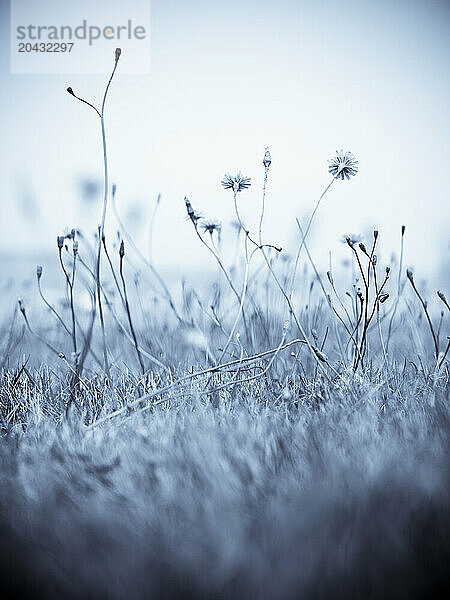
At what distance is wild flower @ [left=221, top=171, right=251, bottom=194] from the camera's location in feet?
3.34

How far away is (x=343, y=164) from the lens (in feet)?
3.26

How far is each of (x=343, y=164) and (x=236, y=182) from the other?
226mm

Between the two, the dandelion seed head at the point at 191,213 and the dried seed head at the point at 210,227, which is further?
the dried seed head at the point at 210,227

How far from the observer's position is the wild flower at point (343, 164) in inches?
39.1

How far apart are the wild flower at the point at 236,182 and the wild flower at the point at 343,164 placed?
180mm

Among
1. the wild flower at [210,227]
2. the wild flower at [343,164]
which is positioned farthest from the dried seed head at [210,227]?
the wild flower at [343,164]

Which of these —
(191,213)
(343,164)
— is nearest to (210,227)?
(191,213)

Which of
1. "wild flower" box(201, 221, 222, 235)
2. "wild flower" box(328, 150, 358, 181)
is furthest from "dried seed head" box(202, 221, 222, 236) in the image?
"wild flower" box(328, 150, 358, 181)

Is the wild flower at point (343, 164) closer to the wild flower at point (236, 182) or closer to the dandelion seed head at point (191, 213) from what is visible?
the wild flower at point (236, 182)

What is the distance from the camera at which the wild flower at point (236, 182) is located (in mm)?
1020

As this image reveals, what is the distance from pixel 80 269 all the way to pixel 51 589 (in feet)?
2.53

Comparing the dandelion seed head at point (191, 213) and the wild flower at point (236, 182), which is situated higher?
the wild flower at point (236, 182)

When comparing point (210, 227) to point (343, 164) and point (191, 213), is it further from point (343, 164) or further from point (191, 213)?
point (343, 164)

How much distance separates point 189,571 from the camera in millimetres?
→ 450
